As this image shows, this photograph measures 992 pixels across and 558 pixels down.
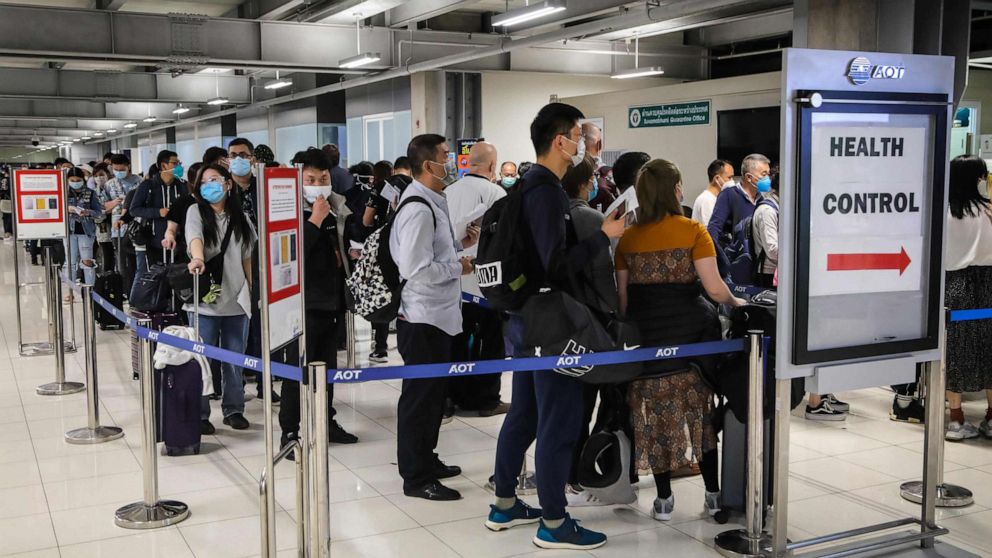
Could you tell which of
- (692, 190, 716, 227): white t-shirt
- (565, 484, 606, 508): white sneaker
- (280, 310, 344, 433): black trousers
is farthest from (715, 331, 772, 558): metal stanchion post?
(692, 190, 716, 227): white t-shirt

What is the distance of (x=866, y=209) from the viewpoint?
338cm

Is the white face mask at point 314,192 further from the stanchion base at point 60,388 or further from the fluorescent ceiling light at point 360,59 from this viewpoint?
the fluorescent ceiling light at point 360,59

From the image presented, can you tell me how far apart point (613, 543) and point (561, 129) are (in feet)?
5.39

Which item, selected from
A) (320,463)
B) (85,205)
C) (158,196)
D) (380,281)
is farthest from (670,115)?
(320,463)

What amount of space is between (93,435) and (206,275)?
3.85 ft

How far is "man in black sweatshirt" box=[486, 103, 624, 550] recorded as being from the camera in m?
3.35

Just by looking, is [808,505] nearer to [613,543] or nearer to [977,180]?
[613,543]

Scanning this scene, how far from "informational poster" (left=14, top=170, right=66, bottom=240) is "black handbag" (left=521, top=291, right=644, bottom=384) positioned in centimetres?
601

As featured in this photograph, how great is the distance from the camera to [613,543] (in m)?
3.71

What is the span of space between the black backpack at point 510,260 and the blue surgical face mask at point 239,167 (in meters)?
2.59

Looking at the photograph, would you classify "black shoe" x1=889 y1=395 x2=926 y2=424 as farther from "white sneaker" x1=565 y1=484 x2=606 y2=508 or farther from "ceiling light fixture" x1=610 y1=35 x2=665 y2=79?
"ceiling light fixture" x1=610 y1=35 x2=665 y2=79

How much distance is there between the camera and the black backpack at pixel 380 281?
4133mm

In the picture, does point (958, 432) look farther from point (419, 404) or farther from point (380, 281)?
point (380, 281)

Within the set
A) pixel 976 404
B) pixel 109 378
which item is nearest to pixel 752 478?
pixel 976 404
